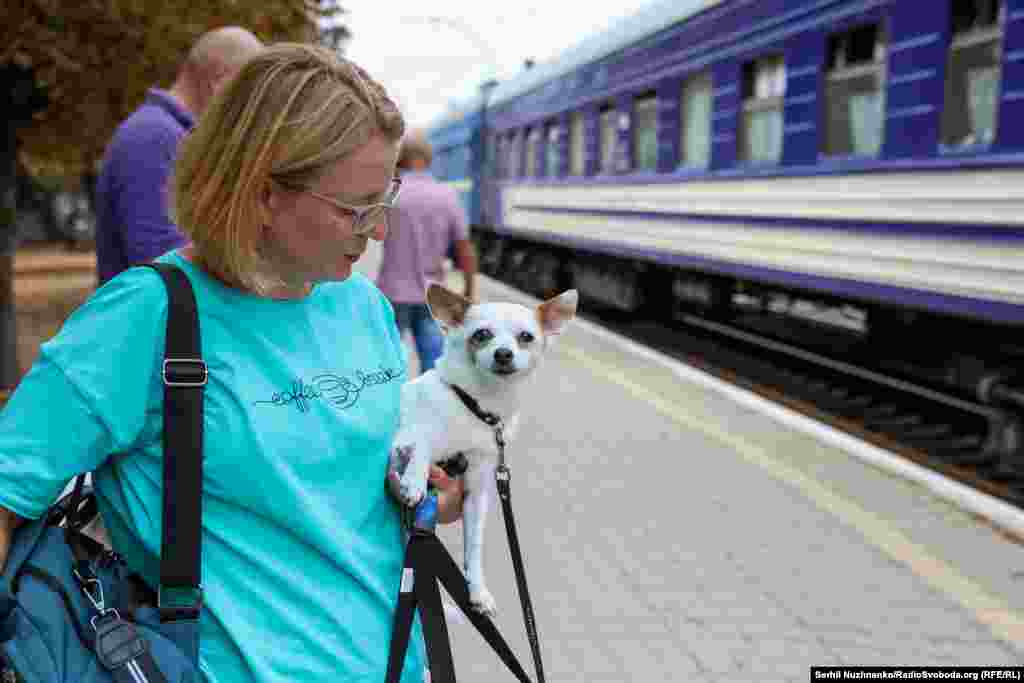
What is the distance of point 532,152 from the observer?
58.2ft

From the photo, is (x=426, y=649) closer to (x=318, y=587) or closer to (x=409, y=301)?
(x=318, y=587)

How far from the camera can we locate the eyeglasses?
1.47 metres

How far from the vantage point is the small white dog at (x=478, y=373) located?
2.17 meters

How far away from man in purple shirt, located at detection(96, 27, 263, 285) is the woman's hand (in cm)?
160

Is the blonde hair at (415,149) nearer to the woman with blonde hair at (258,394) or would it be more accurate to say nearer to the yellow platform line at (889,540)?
the yellow platform line at (889,540)

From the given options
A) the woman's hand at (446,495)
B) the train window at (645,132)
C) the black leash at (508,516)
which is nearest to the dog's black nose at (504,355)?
the black leash at (508,516)

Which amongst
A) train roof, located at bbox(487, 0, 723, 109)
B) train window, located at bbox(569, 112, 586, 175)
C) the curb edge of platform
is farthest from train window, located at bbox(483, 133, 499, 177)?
the curb edge of platform

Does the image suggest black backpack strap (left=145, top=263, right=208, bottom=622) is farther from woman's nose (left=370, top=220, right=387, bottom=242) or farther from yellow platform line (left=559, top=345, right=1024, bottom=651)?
yellow platform line (left=559, top=345, right=1024, bottom=651)

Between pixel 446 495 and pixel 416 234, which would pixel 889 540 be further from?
pixel 446 495

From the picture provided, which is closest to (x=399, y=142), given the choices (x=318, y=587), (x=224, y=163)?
(x=224, y=163)

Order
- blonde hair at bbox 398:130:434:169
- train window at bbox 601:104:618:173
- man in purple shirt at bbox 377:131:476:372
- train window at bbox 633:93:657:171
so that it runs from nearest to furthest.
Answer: blonde hair at bbox 398:130:434:169 < man in purple shirt at bbox 377:131:476:372 < train window at bbox 633:93:657:171 < train window at bbox 601:104:618:173

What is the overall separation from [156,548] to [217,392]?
204 mm

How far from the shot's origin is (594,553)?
5.08 metres

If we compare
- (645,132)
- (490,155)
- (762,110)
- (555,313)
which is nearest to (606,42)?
(645,132)
